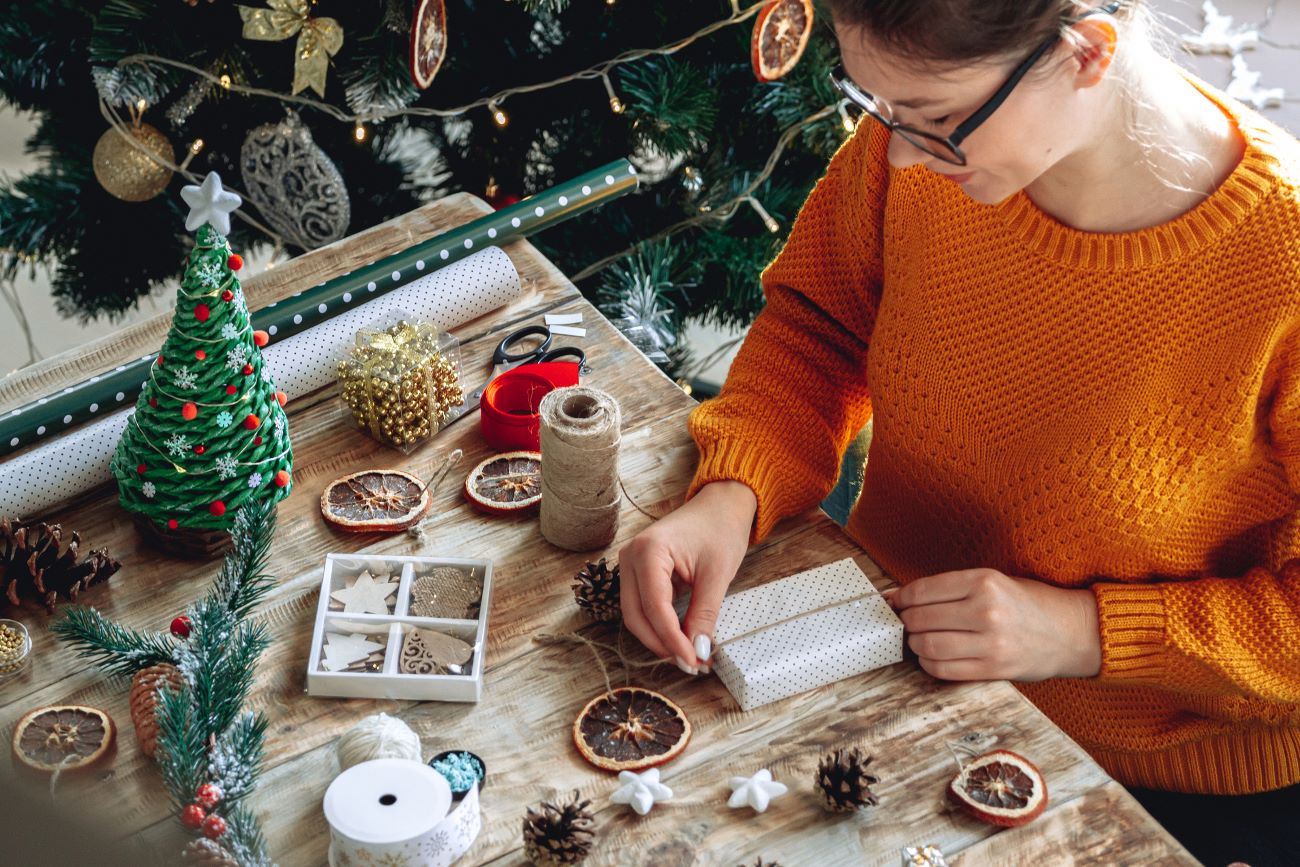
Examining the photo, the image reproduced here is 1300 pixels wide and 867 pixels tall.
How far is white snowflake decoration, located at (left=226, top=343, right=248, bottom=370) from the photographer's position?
0.94 metres

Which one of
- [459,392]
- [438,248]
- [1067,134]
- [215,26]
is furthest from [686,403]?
[215,26]

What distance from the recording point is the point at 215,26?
1440mm

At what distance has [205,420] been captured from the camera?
3.10 ft

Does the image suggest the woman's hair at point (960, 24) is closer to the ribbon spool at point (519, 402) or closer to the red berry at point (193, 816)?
the ribbon spool at point (519, 402)

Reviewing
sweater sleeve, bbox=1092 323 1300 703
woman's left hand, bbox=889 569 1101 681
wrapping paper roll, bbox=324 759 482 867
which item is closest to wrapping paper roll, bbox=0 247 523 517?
wrapping paper roll, bbox=324 759 482 867

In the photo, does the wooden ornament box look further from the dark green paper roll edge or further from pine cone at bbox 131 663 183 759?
the dark green paper roll edge

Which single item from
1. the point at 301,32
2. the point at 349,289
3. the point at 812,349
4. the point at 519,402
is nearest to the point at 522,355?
the point at 519,402

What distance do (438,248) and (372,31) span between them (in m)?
0.39

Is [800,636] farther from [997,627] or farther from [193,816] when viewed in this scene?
[193,816]

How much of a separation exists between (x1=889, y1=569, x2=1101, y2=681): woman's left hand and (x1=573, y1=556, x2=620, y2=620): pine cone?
0.75 ft

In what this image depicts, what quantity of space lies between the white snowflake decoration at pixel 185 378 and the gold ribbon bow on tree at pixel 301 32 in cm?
59

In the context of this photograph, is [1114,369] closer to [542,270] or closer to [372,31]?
[542,270]

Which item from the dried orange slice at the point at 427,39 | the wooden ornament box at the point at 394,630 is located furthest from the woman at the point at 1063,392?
the dried orange slice at the point at 427,39

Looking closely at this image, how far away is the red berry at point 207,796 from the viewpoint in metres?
0.75
